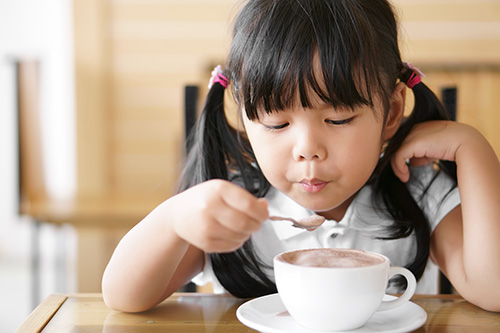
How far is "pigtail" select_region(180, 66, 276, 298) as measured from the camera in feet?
3.13

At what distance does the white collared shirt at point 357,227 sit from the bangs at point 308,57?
238mm

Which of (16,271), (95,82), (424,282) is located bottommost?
(16,271)

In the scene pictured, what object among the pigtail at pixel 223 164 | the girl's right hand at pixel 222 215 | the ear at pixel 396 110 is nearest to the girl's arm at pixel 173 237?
the girl's right hand at pixel 222 215

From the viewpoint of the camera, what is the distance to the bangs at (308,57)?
761 millimetres

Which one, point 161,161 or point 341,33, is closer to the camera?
point 341,33

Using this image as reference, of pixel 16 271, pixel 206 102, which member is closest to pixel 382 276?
pixel 206 102

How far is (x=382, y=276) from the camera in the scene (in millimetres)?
627

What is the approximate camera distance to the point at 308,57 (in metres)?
0.76

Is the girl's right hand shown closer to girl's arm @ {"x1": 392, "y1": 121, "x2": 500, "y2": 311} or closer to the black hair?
the black hair

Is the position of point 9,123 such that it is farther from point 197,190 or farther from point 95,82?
point 197,190

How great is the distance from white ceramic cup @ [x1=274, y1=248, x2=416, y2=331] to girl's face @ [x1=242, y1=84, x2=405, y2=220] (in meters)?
0.18

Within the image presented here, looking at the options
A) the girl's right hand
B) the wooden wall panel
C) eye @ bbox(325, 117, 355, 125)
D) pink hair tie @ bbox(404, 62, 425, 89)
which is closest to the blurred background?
the wooden wall panel

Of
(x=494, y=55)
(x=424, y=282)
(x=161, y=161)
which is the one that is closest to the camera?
(x=424, y=282)

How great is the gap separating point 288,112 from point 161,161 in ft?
9.21
